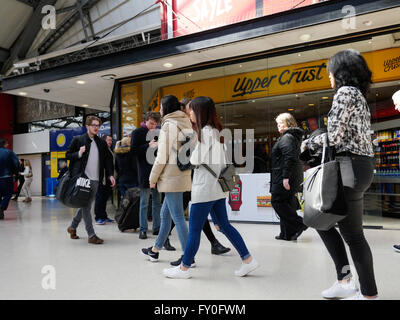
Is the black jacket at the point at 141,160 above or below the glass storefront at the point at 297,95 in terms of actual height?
below

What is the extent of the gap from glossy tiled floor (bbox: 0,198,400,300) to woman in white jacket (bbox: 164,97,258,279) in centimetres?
14

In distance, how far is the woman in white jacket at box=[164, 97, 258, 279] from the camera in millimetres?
2604

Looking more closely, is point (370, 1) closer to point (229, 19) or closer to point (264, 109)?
point (229, 19)

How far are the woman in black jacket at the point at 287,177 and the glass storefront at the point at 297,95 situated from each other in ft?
5.95

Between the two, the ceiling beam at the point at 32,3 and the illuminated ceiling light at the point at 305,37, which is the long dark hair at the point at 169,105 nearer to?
the illuminated ceiling light at the point at 305,37

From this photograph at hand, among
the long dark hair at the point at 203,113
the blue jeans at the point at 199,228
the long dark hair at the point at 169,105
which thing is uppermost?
the long dark hair at the point at 169,105

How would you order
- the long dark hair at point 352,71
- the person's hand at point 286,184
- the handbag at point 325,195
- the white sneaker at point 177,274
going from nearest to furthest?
the handbag at point 325,195
the long dark hair at point 352,71
the white sneaker at point 177,274
the person's hand at point 286,184

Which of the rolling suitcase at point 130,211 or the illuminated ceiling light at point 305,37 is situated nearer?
the rolling suitcase at point 130,211

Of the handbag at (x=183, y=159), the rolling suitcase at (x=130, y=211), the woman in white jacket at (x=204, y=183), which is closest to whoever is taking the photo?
the woman in white jacket at (x=204, y=183)

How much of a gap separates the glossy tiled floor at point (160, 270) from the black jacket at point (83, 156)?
906 mm

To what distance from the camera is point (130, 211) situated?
4.93m

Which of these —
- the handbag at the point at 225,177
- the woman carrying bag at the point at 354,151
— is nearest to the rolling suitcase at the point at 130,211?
the handbag at the point at 225,177

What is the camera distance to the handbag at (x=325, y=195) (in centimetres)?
186
